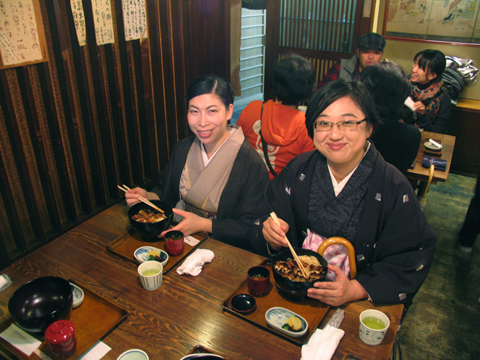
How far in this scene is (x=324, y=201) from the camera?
1955 mm

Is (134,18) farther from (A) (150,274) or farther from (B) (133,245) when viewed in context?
(A) (150,274)

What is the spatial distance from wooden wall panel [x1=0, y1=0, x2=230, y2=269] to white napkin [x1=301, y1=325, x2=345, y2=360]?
2.54 m

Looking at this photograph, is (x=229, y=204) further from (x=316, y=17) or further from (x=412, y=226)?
(x=316, y=17)

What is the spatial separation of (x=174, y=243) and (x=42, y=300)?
61cm

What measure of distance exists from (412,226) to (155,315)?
119 cm

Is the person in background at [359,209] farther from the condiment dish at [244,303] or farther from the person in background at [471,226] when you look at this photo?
the person in background at [471,226]

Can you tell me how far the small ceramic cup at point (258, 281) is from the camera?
64.6 inches

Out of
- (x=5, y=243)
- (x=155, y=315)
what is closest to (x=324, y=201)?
(x=155, y=315)

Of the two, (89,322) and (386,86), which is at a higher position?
(386,86)

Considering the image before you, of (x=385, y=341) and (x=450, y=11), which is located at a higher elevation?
(x=450, y=11)

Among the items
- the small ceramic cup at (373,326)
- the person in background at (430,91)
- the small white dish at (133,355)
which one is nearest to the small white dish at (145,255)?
the small white dish at (133,355)

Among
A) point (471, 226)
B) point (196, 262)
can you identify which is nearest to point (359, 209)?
point (196, 262)

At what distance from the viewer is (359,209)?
1.87 meters

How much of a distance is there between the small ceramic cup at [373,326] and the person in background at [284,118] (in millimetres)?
1792
